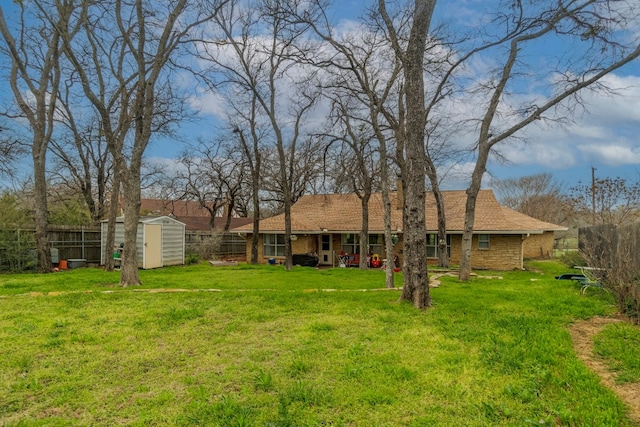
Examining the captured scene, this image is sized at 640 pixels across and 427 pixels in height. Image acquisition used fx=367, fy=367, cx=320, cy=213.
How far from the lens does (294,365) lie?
402 cm

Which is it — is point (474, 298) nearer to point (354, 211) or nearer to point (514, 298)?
point (514, 298)

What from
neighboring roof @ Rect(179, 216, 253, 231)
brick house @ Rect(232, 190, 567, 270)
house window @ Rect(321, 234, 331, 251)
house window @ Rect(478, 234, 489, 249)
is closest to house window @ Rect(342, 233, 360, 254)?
brick house @ Rect(232, 190, 567, 270)

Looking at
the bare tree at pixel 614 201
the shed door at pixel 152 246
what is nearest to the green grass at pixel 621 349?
the bare tree at pixel 614 201

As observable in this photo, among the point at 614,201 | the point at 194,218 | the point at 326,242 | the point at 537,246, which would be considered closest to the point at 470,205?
the point at 326,242

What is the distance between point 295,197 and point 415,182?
2248 centimetres

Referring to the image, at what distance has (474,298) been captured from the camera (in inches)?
331

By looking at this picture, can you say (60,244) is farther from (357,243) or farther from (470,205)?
(470,205)

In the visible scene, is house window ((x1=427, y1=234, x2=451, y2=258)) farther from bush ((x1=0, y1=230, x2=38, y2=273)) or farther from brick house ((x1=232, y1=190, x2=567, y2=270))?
bush ((x1=0, y1=230, x2=38, y2=273))

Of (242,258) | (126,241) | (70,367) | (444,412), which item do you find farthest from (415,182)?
(242,258)

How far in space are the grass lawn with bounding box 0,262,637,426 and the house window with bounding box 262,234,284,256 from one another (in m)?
14.0

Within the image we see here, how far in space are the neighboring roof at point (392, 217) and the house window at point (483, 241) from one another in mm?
670

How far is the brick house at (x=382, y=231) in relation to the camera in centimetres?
1870

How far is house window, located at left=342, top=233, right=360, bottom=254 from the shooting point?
20969 mm

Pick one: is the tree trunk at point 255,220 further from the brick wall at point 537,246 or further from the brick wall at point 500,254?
the brick wall at point 537,246
